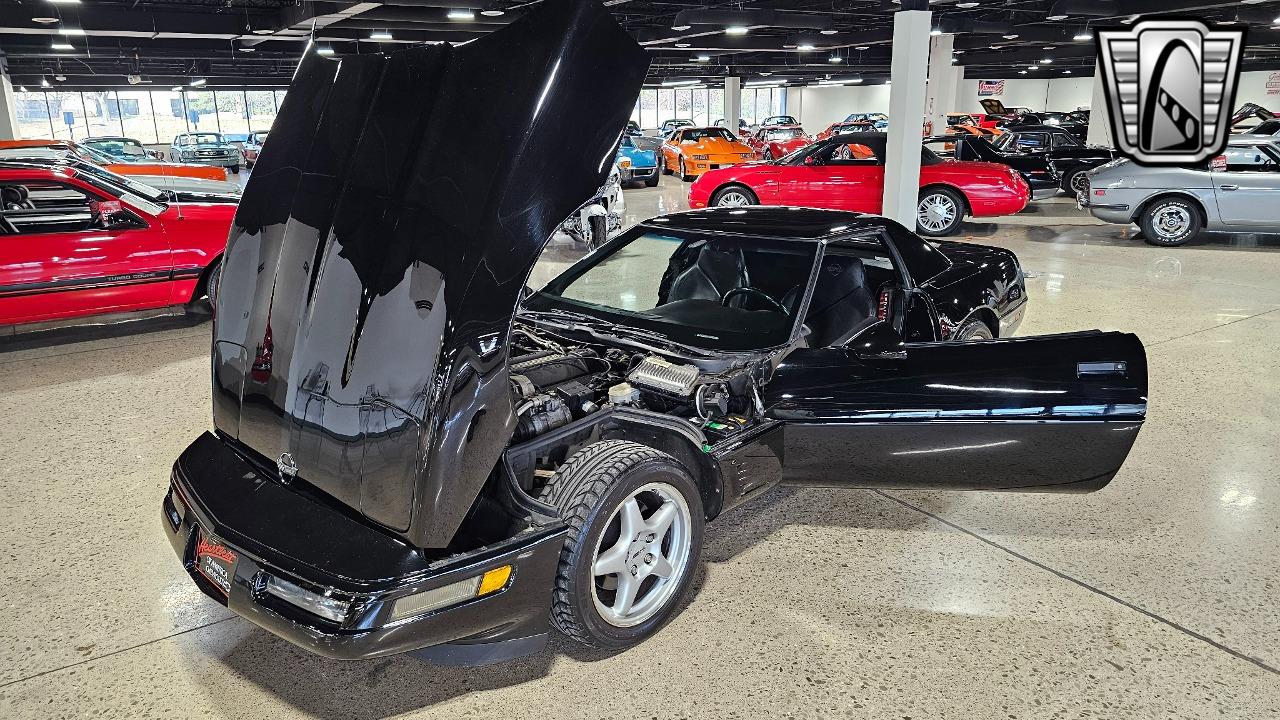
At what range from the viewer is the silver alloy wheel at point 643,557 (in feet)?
8.95

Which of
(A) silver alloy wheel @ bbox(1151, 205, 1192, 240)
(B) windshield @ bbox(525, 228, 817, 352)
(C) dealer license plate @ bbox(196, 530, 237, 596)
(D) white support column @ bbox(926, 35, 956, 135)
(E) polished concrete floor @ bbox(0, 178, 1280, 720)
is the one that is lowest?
(E) polished concrete floor @ bbox(0, 178, 1280, 720)

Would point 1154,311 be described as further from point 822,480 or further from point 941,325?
point 822,480

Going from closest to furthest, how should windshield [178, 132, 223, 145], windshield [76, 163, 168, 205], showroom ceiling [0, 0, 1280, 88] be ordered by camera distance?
windshield [76, 163, 168, 205] < showroom ceiling [0, 0, 1280, 88] < windshield [178, 132, 223, 145]

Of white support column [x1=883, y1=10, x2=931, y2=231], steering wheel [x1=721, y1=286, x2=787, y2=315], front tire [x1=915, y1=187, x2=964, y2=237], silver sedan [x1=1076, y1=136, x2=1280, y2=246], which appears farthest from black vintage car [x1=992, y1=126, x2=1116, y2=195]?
steering wheel [x1=721, y1=286, x2=787, y2=315]

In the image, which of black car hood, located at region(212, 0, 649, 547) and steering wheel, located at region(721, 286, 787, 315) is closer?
black car hood, located at region(212, 0, 649, 547)

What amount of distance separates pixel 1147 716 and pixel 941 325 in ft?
7.34

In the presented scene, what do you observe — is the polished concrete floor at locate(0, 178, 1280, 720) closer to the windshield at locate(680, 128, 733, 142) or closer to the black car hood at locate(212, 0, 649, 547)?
the black car hood at locate(212, 0, 649, 547)

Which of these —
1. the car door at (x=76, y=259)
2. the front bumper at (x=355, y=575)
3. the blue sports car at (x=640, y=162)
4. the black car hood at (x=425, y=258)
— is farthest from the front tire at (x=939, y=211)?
the front bumper at (x=355, y=575)

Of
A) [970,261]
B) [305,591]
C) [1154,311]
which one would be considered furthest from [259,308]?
[1154,311]

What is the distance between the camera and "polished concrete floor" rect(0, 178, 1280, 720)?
2.60 meters

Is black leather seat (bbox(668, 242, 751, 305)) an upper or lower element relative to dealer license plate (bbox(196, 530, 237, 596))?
upper

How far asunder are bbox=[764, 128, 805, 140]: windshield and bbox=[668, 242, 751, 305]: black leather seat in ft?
59.4

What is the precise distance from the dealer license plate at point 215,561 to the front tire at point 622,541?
3.04 feet

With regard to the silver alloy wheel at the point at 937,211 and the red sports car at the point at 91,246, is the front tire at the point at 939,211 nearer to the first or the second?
the silver alloy wheel at the point at 937,211
